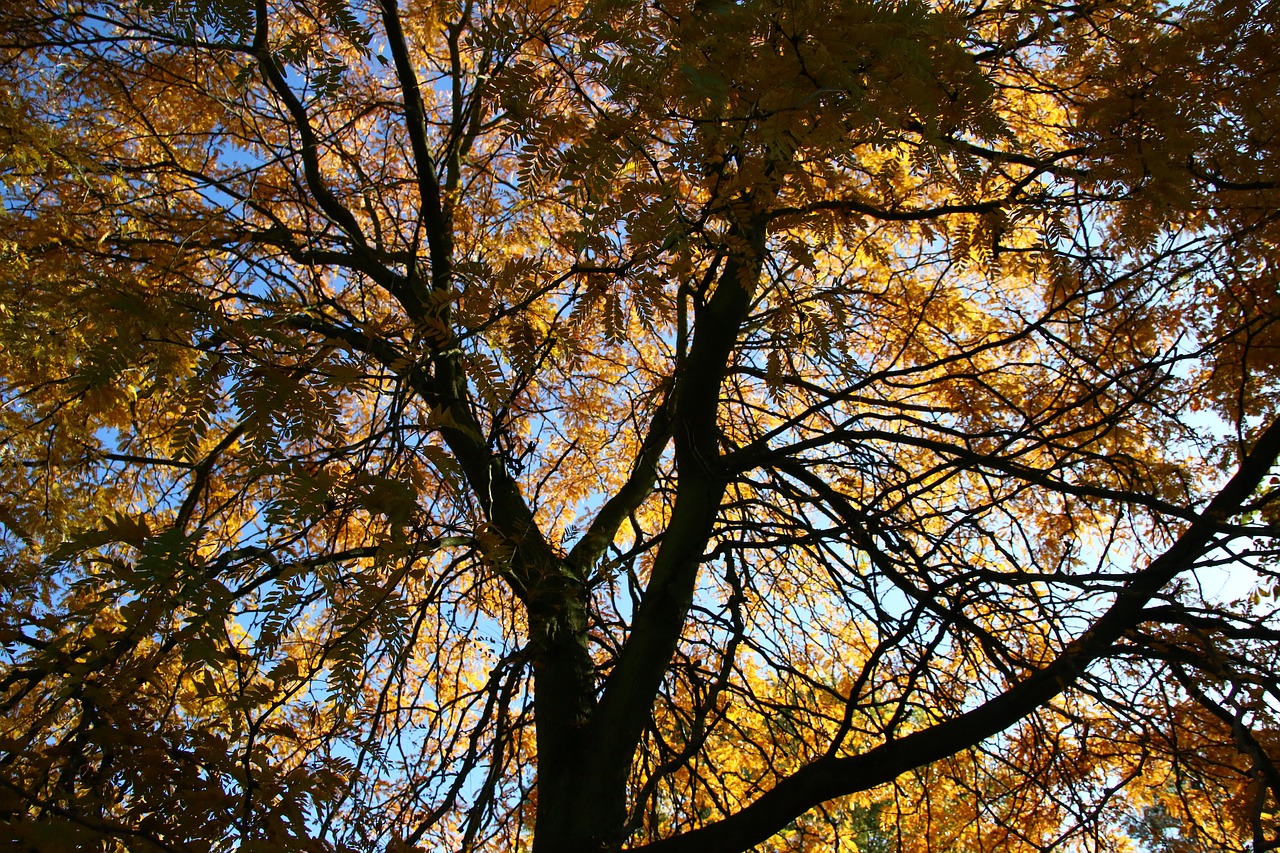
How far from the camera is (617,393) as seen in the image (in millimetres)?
5379

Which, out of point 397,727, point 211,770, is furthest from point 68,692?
point 397,727

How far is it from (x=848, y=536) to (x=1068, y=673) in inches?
45.8

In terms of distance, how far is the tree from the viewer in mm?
1731

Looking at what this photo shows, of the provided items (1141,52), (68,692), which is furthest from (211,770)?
(1141,52)

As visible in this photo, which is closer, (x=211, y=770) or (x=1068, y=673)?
(x=211, y=770)

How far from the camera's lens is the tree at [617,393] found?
1.73 metres

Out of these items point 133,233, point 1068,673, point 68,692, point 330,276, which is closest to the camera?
point 68,692

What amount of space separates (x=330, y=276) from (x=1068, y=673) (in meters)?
5.27

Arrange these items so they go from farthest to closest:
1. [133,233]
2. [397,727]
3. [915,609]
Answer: [133,233], [397,727], [915,609]

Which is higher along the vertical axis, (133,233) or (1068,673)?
(133,233)

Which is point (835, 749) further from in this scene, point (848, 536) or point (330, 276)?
point (330, 276)

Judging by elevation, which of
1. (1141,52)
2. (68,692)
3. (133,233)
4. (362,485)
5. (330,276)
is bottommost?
(68,692)

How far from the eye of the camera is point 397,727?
3395mm

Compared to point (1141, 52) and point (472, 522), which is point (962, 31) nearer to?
point (1141, 52)
